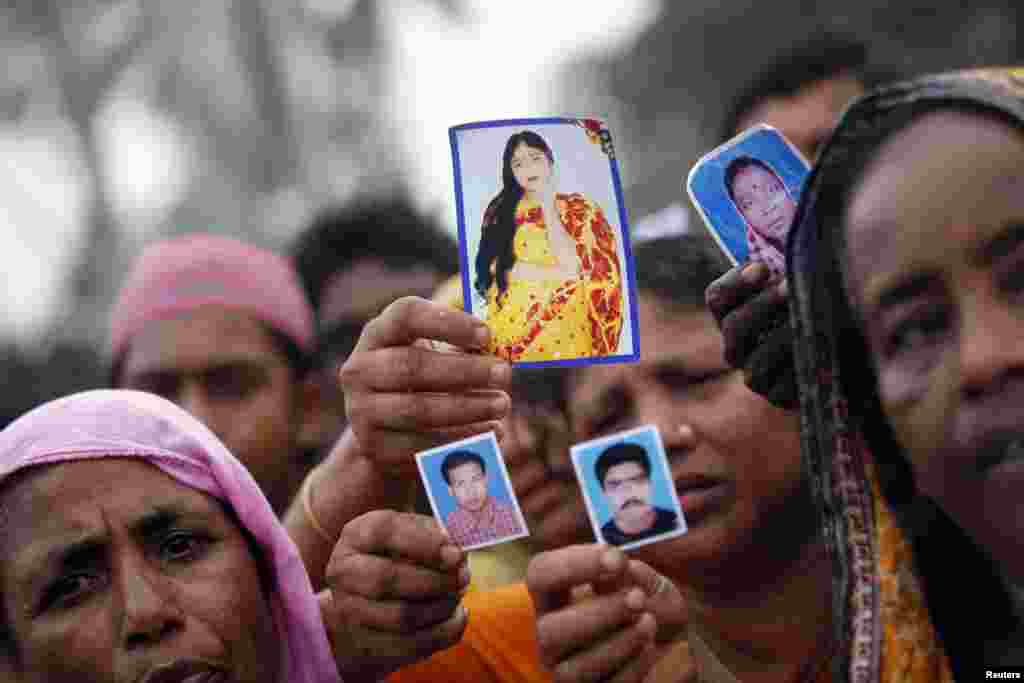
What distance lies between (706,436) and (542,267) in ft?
2.02

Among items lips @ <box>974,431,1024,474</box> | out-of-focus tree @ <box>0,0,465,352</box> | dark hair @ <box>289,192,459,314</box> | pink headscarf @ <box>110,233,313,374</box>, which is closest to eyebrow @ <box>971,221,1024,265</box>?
lips @ <box>974,431,1024,474</box>

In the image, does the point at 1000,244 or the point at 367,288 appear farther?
the point at 367,288

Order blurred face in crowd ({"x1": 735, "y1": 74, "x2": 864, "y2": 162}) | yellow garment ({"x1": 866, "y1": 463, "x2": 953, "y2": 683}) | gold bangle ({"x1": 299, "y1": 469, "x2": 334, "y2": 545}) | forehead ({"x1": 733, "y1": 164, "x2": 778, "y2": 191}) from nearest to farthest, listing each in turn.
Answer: yellow garment ({"x1": 866, "y1": 463, "x2": 953, "y2": 683})
forehead ({"x1": 733, "y1": 164, "x2": 778, "y2": 191})
gold bangle ({"x1": 299, "y1": 469, "x2": 334, "y2": 545})
blurred face in crowd ({"x1": 735, "y1": 74, "x2": 864, "y2": 162})

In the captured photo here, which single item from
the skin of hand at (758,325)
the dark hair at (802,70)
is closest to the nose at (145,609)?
the skin of hand at (758,325)

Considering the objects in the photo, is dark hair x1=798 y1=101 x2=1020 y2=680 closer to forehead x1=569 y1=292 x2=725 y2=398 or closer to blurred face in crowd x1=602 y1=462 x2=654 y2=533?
blurred face in crowd x1=602 y1=462 x2=654 y2=533

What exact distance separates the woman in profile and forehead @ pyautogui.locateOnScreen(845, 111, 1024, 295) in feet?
1.17

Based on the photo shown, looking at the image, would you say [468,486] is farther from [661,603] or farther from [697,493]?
[697,493]

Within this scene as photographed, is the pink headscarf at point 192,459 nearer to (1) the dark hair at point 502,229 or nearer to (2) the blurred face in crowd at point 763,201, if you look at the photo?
(1) the dark hair at point 502,229

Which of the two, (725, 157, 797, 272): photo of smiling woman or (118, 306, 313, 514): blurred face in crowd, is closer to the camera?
(725, 157, 797, 272): photo of smiling woman

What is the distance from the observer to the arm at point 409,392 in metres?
1.62

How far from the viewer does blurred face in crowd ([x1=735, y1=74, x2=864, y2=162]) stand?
10.7ft

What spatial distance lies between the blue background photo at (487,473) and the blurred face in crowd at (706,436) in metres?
0.47

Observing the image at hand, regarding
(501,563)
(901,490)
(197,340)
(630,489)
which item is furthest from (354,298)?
(901,490)

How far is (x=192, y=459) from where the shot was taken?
180 cm
